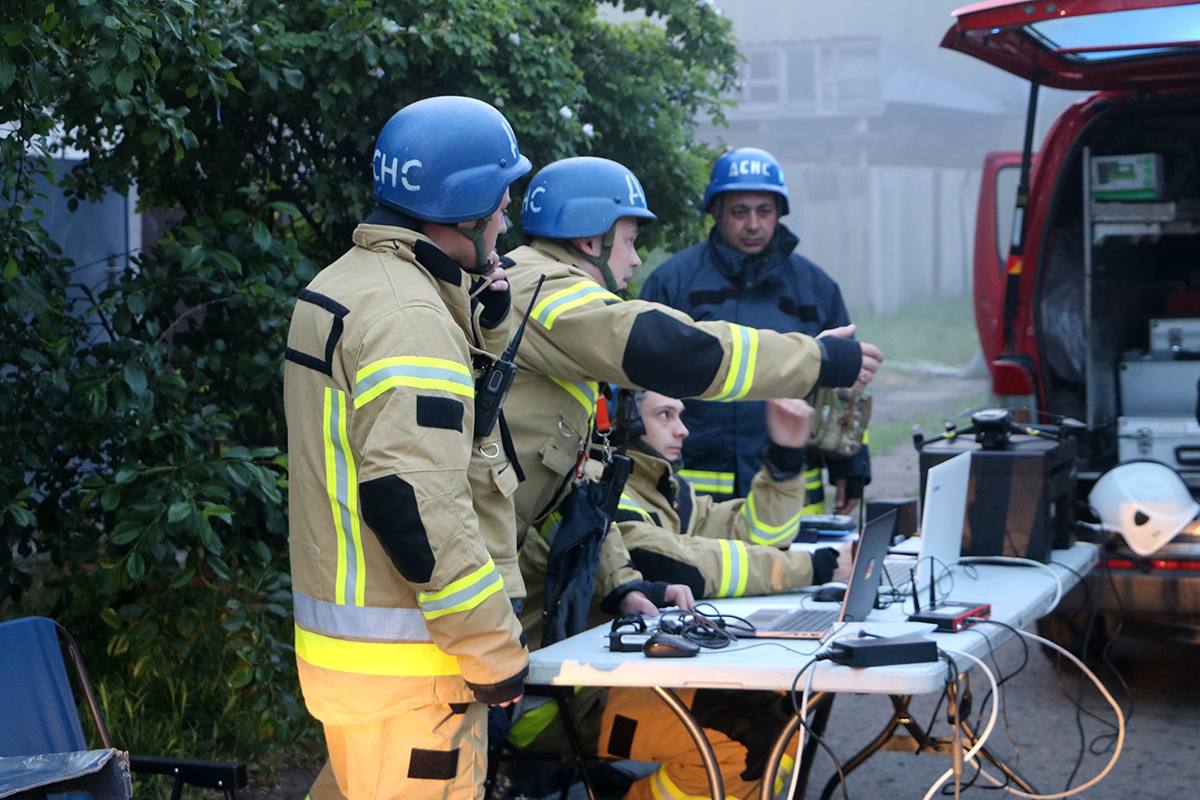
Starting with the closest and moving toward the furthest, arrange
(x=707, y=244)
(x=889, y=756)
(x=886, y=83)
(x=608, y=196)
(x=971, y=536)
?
(x=608, y=196), (x=971, y=536), (x=889, y=756), (x=707, y=244), (x=886, y=83)

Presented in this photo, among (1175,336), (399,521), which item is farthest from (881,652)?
(1175,336)

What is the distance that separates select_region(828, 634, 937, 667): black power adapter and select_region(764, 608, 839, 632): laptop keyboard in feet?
1.35

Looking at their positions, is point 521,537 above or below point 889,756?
above

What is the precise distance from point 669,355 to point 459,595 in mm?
950

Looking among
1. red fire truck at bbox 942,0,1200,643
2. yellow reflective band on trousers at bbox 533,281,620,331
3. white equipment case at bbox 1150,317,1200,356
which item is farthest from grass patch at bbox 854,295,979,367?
yellow reflective band on trousers at bbox 533,281,620,331

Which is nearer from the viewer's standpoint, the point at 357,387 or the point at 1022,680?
the point at 357,387

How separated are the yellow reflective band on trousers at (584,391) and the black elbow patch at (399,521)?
97cm

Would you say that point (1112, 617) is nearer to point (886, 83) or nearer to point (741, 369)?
point (741, 369)

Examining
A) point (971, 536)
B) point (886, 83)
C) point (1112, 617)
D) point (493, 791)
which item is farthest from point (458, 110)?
point (886, 83)

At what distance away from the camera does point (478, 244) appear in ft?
10.5

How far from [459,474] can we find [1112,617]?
10.8 feet

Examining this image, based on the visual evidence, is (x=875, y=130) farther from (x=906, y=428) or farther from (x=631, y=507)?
(x=631, y=507)

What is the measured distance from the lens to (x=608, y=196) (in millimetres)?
4031

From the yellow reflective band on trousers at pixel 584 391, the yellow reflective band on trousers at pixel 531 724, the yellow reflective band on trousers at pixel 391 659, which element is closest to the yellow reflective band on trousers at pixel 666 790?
the yellow reflective band on trousers at pixel 531 724
